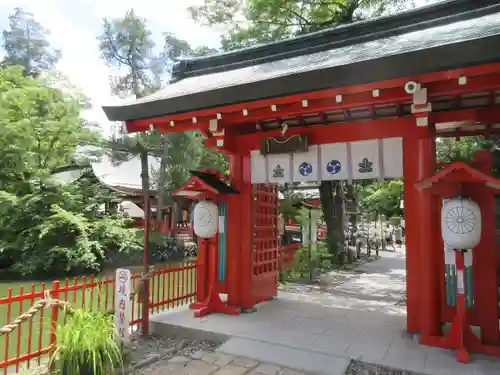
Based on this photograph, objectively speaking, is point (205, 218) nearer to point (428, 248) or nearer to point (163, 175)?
point (428, 248)

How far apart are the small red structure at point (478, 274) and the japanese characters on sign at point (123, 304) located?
3.73 meters

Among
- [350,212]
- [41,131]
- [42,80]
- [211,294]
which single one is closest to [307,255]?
[211,294]

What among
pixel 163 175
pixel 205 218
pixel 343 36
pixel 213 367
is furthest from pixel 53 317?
pixel 163 175

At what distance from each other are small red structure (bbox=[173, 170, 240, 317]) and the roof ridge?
2907 millimetres

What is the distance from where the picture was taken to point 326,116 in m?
5.93

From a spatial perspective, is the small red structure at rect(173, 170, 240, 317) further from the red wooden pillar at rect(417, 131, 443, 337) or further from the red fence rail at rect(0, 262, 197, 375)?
the red wooden pillar at rect(417, 131, 443, 337)

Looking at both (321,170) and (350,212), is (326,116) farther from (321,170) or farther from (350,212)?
(350,212)

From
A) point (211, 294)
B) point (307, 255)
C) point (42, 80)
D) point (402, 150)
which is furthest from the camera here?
point (42, 80)

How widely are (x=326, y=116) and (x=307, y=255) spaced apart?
6.18m

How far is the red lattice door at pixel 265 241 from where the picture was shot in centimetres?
660

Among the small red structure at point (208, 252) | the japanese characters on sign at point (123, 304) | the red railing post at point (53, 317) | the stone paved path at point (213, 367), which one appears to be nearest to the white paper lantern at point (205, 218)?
the small red structure at point (208, 252)

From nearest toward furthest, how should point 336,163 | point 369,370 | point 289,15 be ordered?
point 369,370, point 336,163, point 289,15

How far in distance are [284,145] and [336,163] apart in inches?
35.2

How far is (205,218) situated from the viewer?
19.5ft
